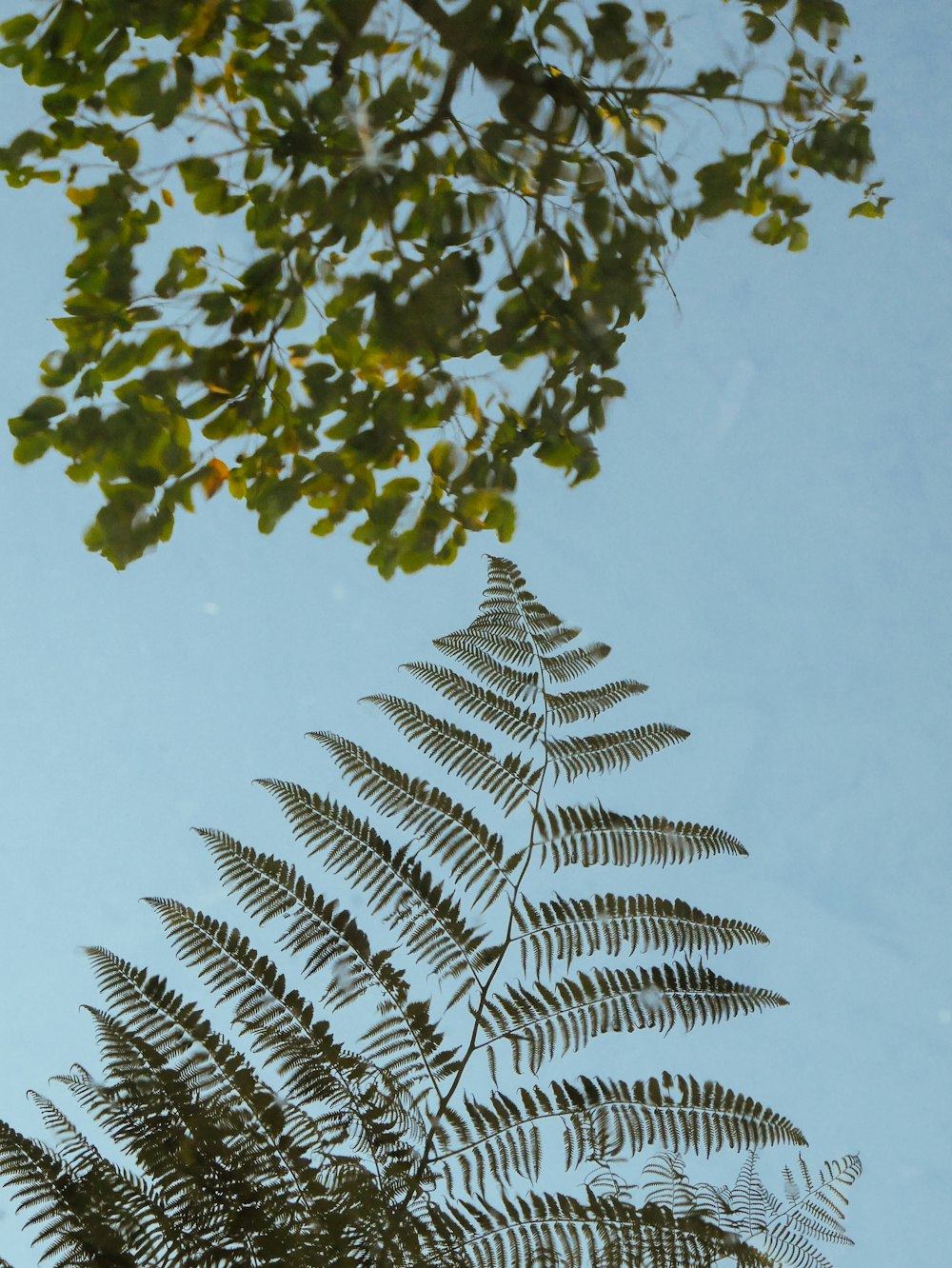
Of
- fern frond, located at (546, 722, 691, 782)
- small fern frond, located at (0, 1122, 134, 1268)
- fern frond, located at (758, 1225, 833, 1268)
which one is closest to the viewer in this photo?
small fern frond, located at (0, 1122, 134, 1268)

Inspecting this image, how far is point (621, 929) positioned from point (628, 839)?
0.20m

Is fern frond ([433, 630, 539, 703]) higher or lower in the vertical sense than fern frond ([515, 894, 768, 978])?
higher

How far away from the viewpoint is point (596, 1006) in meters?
1.51

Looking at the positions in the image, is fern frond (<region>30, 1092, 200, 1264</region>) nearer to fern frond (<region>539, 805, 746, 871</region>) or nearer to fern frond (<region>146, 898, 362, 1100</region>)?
fern frond (<region>146, 898, 362, 1100</region>)

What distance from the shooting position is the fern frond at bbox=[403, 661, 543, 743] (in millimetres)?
2047

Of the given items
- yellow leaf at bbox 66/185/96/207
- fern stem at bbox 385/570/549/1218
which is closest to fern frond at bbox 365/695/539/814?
fern stem at bbox 385/570/549/1218

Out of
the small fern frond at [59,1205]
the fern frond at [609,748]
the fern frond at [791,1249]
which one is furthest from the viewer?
Result: the fern frond at [609,748]

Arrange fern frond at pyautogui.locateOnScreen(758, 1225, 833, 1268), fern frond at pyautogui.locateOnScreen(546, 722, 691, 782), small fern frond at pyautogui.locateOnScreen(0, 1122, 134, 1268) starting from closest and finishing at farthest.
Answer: small fern frond at pyautogui.locateOnScreen(0, 1122, 134, 1268) < fern frond at pyautogui.locateOnScreen(758, 1225, 833, 1268) < fern frond at pyautogui.locateOnScreen(546, 722, 691, 782)

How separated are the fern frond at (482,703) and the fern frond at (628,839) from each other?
0.93 feet

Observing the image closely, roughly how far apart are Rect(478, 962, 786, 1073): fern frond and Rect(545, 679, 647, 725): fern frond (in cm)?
65

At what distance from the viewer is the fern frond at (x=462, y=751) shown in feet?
6.20

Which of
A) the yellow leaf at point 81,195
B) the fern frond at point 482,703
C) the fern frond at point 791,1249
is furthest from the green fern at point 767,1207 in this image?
the yellow leaf at point 81,195

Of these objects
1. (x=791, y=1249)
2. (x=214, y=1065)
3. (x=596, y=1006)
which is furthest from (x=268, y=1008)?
(x=791, y=1249)

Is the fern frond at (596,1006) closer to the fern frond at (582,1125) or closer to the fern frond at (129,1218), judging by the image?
the fern frond at (582,1125)
